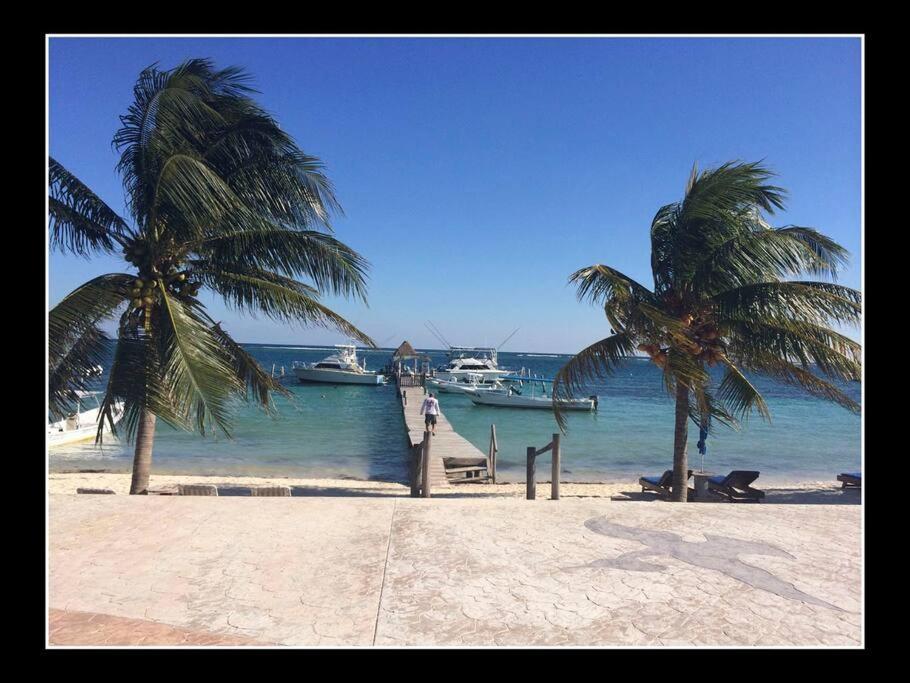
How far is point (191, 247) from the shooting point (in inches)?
310

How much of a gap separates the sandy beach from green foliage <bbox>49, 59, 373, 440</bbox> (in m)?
5.03

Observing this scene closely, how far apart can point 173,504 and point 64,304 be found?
2897 mm

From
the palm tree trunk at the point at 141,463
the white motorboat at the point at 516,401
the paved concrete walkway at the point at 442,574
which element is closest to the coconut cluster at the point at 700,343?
the paved concrete walkway at the point at 442,574

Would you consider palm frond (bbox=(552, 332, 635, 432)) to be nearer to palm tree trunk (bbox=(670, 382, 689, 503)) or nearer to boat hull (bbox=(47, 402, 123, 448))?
palm tree trunk (bbox=(670, 382, 689, 503))

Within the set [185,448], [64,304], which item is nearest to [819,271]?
[64,304]

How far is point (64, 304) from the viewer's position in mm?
6418

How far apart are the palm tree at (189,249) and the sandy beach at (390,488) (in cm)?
469

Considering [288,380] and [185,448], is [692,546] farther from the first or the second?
[288,380]

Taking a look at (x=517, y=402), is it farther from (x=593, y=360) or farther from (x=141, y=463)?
(x=141, y=463)

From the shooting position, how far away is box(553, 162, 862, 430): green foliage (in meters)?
7.96

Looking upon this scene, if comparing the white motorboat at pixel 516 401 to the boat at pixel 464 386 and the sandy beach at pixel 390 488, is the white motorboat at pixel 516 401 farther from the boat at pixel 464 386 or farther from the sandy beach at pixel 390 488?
the sandy beach at pixel 390 488

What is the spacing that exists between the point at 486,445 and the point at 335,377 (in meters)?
34.8

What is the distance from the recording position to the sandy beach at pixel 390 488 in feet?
40.3

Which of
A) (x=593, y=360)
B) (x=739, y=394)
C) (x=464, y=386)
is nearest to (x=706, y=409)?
(x=739, y=394)
